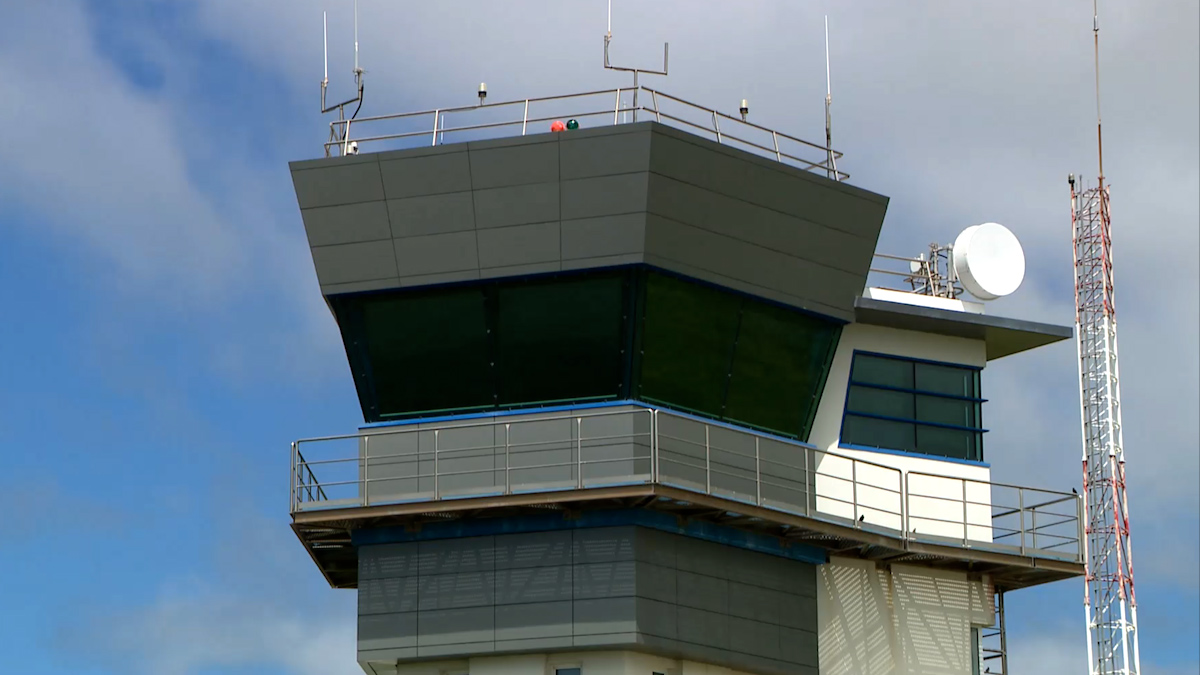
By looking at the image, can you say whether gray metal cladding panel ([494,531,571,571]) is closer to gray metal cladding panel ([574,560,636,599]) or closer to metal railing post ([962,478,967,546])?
gray metal cladding panel ([574,560,636,599])

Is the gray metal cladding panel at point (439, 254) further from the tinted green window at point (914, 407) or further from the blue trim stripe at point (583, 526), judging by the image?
the tinted green window at point (914, 407)

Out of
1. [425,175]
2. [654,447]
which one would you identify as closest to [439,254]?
[425,175]

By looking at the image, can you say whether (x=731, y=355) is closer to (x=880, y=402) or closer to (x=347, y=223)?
(x=880, y=402)

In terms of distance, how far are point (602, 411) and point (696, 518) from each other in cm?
237

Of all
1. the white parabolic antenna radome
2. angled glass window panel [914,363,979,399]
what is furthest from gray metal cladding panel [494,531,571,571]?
the white parabolic antenna radome

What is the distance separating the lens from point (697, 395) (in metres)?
35.0

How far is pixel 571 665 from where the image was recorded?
3341 cm

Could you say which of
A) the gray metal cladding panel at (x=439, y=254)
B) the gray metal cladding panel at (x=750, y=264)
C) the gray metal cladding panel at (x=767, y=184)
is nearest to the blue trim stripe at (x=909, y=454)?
the gray metal cladding panel at (x=750, y=264)

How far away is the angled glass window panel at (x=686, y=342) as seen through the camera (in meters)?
34.5

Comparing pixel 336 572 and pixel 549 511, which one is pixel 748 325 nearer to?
pixel 549 511

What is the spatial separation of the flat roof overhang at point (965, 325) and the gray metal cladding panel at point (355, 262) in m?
→ 8.42

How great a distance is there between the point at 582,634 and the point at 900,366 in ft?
28.8

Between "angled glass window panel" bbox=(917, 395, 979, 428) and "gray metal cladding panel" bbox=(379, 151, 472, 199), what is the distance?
9.71 m

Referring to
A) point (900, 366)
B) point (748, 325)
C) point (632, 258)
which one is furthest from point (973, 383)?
point (632, 258)
